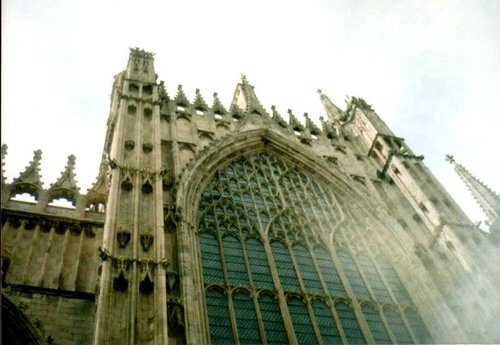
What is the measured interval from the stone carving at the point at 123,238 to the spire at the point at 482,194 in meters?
19.2

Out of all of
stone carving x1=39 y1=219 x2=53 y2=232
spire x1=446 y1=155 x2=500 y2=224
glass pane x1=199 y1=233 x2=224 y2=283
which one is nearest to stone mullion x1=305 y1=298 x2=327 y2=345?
glass pane x1=199 y1=233 x2=224 y2=283

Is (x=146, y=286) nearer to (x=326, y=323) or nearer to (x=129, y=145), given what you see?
(x=326, y=323)

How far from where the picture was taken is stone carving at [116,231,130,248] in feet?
34.5

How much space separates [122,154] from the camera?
13586 mm

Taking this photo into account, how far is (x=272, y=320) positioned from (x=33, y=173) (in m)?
7.63

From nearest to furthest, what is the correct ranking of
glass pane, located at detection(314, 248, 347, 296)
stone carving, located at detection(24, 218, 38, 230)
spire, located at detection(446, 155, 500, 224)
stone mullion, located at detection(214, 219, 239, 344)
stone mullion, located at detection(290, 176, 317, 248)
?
1. stone mullion, located at detection(214, 219, 239, 344)
2. stone carving, located at detection(24, 218, 38, 230)
3. glass pane, located at detection(314, 248, 347, 296)
4. stone mullion, located at detection(290, 176, 317, 248)
5. spire, located at detection(446, 155, 500, 224)

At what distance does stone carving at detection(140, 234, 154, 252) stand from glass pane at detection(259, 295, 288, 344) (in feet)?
10.3

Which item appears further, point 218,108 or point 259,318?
point 218,108

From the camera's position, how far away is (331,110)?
2375cm

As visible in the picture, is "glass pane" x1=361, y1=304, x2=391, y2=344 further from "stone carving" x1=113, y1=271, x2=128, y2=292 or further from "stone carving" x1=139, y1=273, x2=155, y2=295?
"stone carving" x1=113, y1=271, x2=128, y2=292

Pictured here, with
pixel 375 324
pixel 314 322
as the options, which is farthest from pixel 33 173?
pixel 375 324

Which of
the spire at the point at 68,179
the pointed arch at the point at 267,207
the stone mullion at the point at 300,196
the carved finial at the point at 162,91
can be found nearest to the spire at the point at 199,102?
the carved finial at the point at 162,91

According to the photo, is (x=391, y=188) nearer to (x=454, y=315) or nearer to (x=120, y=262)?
(x=454, y=315)

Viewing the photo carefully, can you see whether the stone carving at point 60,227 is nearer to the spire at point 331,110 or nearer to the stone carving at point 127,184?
the stone carving at point 127,184
